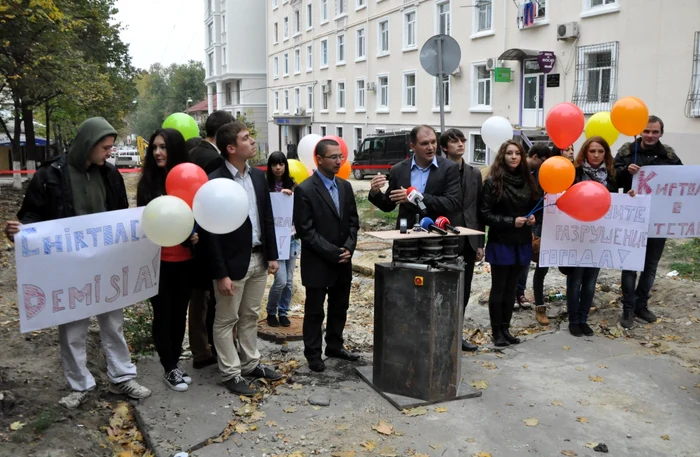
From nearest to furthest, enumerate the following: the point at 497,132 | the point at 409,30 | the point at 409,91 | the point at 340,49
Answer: the point at 497,132 → the point at 409,30 → the point at 409,91 → the point at 340,49

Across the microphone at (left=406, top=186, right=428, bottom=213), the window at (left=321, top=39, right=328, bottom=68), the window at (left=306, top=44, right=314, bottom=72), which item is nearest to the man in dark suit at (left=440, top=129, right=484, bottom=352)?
the microphone at (left=406, top=186, right=428, bottom=213)

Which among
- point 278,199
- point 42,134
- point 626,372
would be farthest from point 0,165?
point 626,372

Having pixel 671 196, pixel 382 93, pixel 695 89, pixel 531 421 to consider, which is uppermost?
pixel 382 93

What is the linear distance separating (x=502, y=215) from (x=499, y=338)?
1.19 meters

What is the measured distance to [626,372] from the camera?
5.19m

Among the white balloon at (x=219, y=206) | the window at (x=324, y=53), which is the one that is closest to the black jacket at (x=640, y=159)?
the white balloon at (x=219, y=206)

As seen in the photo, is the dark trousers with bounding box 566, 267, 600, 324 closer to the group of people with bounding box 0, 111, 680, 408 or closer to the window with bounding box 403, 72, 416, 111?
the group of people with bounding box 0, 111, 680, 408

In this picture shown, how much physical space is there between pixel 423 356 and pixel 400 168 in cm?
166

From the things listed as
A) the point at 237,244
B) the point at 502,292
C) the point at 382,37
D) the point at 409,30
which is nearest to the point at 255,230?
the point at 237,244

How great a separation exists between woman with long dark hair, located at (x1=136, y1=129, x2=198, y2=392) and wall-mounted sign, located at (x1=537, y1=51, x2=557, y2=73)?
17612 mm

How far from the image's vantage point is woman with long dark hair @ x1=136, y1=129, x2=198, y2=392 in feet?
14.7

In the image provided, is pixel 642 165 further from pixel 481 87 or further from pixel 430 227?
pixel 481 87

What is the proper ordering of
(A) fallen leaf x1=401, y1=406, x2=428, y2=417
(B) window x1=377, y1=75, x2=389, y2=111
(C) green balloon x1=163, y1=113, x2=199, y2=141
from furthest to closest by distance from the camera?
(B) window x1=377, y1=75, x2=389, y2=111
(C) green balloon x1=163, y1=113, x2=199, y2=141
(A) fallen leaf x1=401, y1=406, x2=428, y2=417

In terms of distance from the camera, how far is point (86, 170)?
4.21 metres
